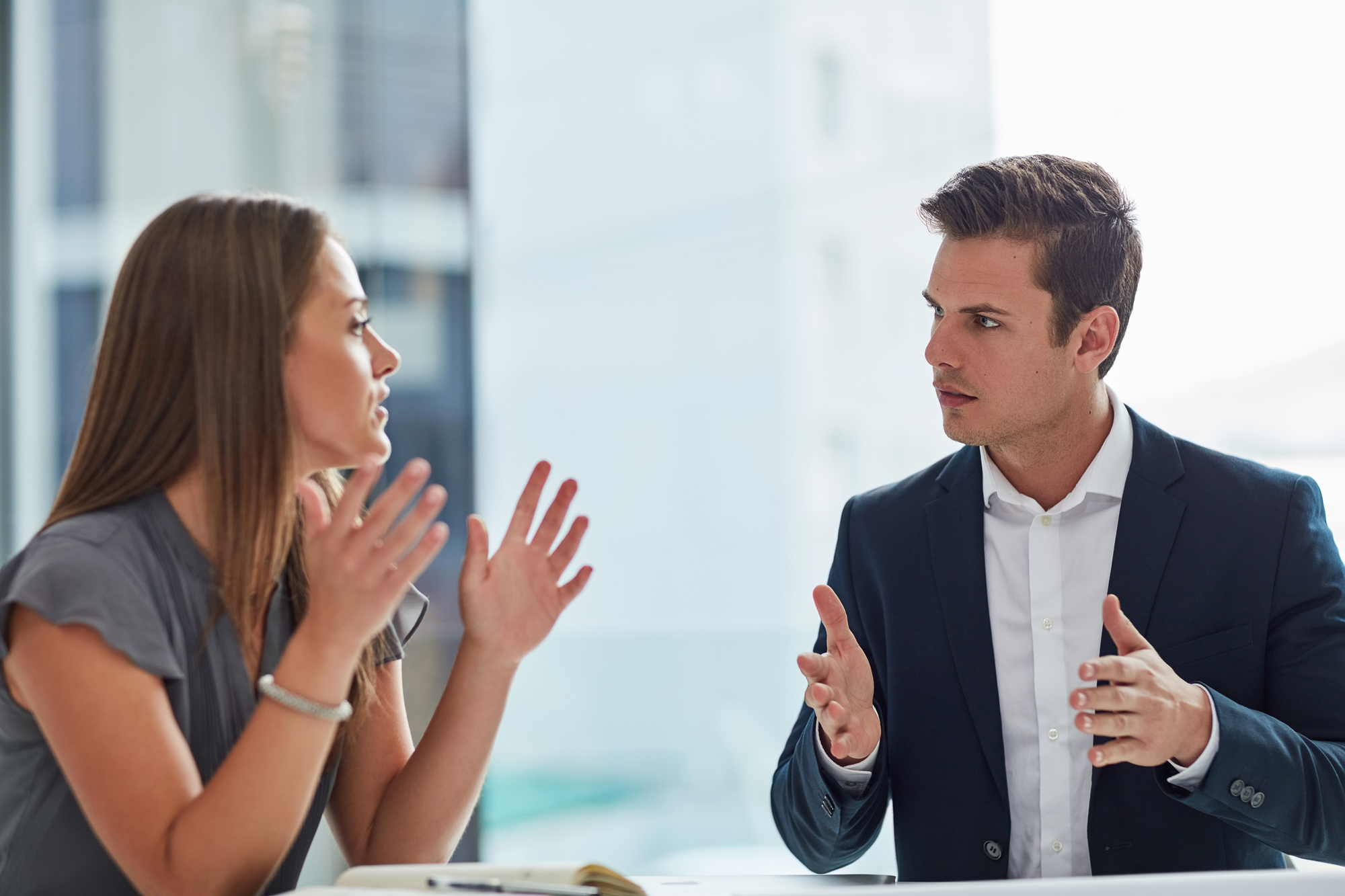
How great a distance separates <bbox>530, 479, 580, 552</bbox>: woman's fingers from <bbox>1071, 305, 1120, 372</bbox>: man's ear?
2.68ft

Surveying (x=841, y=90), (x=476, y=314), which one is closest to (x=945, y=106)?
(x=841, y=90)

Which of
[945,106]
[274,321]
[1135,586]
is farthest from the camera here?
[945,106]

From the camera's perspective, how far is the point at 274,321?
115cm

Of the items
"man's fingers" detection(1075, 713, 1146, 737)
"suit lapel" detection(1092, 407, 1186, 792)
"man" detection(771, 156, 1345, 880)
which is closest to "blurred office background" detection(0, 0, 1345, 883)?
"man" detection(771, 156, 1345, 880)

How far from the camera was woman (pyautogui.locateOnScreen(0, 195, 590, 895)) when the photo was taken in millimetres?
→ 1011

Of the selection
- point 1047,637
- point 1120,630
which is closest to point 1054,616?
point 1047,637

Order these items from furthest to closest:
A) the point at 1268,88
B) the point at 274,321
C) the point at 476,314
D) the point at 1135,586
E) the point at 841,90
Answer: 1. the point at 841,90
2. the point at 476,314
3. the point at 1268,88
4. the point at 1135,586
5. the point at 274,321

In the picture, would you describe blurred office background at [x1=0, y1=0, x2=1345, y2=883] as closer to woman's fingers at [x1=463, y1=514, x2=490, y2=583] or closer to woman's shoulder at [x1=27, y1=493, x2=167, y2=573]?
woman's fingers at [x1=463, y1=514, x2=490, y2=583]

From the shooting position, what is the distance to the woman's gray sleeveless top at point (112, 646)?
104 cm

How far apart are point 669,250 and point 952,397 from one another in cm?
243

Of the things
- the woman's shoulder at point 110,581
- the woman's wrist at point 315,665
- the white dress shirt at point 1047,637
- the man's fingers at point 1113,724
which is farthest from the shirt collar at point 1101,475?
the woman's shoulder at point 110,581

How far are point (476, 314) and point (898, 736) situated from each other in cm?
189

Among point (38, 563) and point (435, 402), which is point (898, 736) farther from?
point (435, 402)

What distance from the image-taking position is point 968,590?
1.57 m
